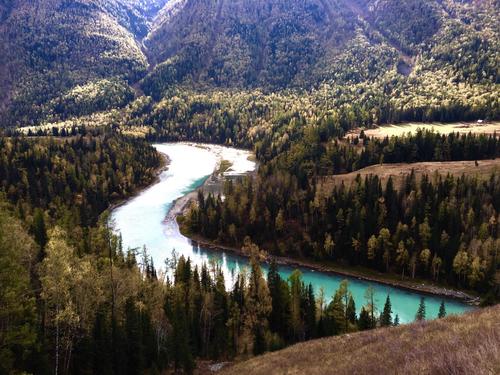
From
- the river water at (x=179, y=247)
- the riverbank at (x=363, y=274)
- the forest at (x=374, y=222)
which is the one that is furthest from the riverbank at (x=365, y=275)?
the forest at (x=374, y=222)

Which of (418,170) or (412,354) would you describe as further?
(418,170)

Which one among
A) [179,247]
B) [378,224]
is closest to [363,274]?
[378,224]

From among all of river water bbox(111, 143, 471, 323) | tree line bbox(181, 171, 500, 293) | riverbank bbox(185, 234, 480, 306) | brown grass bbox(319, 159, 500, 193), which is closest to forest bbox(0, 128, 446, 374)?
river water bbox(111, 143, 471, 323)

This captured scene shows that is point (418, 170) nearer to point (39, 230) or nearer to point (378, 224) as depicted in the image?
point (378, 224)

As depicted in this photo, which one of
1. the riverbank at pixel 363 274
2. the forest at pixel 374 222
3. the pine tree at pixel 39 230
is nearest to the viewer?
the pine tree at pixel 39 230

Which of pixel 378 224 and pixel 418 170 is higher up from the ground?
pixel 418 170

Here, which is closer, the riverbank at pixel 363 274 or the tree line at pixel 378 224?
the riverbank at pixel 363 274

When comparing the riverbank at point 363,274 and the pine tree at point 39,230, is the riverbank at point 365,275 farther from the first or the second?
the pine tree at point 39,230
